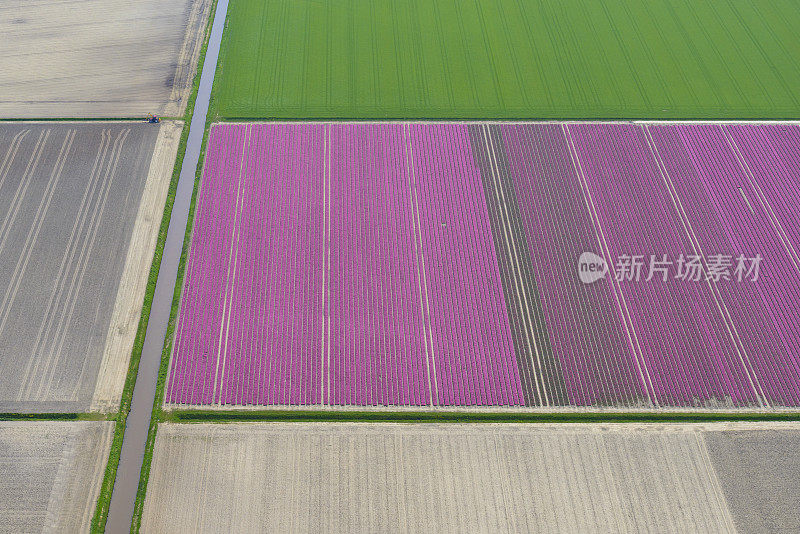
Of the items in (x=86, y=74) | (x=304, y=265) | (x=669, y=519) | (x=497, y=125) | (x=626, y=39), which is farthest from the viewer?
(x=626, y=39)

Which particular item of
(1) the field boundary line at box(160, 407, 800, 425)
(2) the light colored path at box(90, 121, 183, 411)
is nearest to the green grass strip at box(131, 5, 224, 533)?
(1) the field boundary line at box(160, 407, 800, 425)

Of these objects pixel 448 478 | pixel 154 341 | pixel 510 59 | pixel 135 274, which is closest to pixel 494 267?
pixel 448 478

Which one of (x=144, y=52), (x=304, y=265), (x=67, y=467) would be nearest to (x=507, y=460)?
(x=304, y=265)

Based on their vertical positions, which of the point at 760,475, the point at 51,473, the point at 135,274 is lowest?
the point at 760,475

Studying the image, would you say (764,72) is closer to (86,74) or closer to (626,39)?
(626,39)

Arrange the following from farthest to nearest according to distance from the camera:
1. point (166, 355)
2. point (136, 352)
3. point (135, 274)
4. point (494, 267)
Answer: point (494, 267), point (135, 274), point (166, 355), point (136, 352)

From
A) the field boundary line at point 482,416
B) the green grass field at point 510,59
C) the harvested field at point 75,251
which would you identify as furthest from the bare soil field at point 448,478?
the green grass field at point 510,59

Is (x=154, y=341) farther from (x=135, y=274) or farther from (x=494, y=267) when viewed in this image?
(x=494, y=267)
